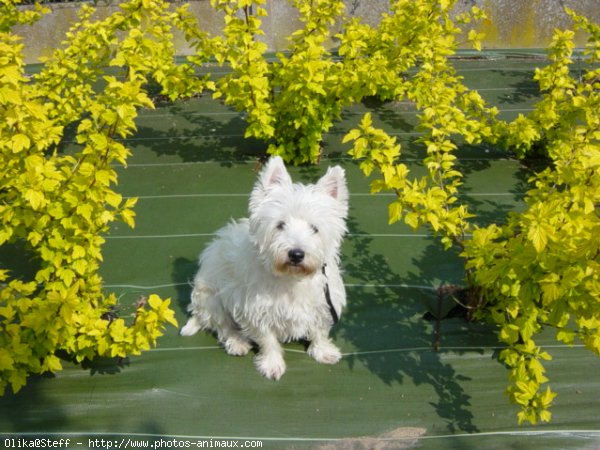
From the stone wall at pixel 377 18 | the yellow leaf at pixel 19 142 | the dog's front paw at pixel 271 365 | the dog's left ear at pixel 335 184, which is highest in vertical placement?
the stone wall at pixel 377 18

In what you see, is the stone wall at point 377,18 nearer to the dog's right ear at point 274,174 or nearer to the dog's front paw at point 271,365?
the dog's right ear at point 274,174

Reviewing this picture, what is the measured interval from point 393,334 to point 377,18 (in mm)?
7891

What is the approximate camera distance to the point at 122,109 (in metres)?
2.39

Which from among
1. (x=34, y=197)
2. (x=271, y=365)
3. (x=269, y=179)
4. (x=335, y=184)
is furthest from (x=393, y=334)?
(x=34, y=197)

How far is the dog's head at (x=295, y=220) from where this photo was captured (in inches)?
111

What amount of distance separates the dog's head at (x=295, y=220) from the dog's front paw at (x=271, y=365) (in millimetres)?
603

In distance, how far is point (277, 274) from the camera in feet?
9.53

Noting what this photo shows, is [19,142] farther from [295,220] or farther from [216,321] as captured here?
[216,321]

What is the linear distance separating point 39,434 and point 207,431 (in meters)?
0.89

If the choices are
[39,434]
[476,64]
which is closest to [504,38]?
[476,64]

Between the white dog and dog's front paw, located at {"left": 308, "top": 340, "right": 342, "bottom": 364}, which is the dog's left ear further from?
dog's front paw, located at {"left": 308, "top": 340, "right": 342, "bottom": 364}

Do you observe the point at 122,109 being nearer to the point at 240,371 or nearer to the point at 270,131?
the point at 240,371

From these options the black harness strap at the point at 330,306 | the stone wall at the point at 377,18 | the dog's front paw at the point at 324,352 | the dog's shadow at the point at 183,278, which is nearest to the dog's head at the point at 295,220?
the black harness strap at the point at 330,306

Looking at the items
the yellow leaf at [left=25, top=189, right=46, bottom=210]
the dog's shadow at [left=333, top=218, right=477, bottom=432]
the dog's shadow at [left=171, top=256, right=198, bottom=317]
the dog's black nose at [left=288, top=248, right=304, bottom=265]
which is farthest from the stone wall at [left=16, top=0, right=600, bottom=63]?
the yellow leaf at [left=25, top=189, right=46, bottom=210]
